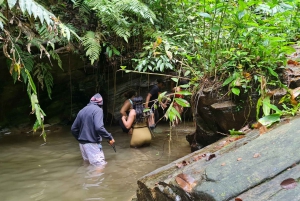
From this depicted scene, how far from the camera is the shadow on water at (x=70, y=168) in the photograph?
14.9ft

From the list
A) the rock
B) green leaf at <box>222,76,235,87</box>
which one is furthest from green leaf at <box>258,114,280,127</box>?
green leaf at <box>222,76,235,87</box>

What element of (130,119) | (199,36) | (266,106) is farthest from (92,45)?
(266,106)

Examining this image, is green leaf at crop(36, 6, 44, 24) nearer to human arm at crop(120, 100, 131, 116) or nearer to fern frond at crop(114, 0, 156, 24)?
fern frond at crop(114, 0, 156, 24)

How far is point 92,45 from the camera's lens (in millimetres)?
6066

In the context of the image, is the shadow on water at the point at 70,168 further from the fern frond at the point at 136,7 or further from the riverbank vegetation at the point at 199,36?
the fern frond at the point at 136,7

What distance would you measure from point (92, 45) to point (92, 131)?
1.84 metres

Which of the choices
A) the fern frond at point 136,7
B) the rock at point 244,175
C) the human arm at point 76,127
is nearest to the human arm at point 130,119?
the human arm at point 76,127

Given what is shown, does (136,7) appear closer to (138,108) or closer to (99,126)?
(138,108)

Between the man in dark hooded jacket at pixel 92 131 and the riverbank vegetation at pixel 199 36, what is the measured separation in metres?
0.88

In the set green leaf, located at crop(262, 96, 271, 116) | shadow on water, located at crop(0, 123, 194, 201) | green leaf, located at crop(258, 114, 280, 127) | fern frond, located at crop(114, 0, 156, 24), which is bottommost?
shadow on water, located at crop(0, 123, 194, 201)

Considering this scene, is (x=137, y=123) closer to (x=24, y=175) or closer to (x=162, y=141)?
(x=162, y=141)

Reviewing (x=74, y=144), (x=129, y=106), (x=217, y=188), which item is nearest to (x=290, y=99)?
(x=217, y=188)

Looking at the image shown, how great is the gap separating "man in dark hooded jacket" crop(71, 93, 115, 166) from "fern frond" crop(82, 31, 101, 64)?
0.89m

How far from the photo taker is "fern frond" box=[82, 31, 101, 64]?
5.90 m
